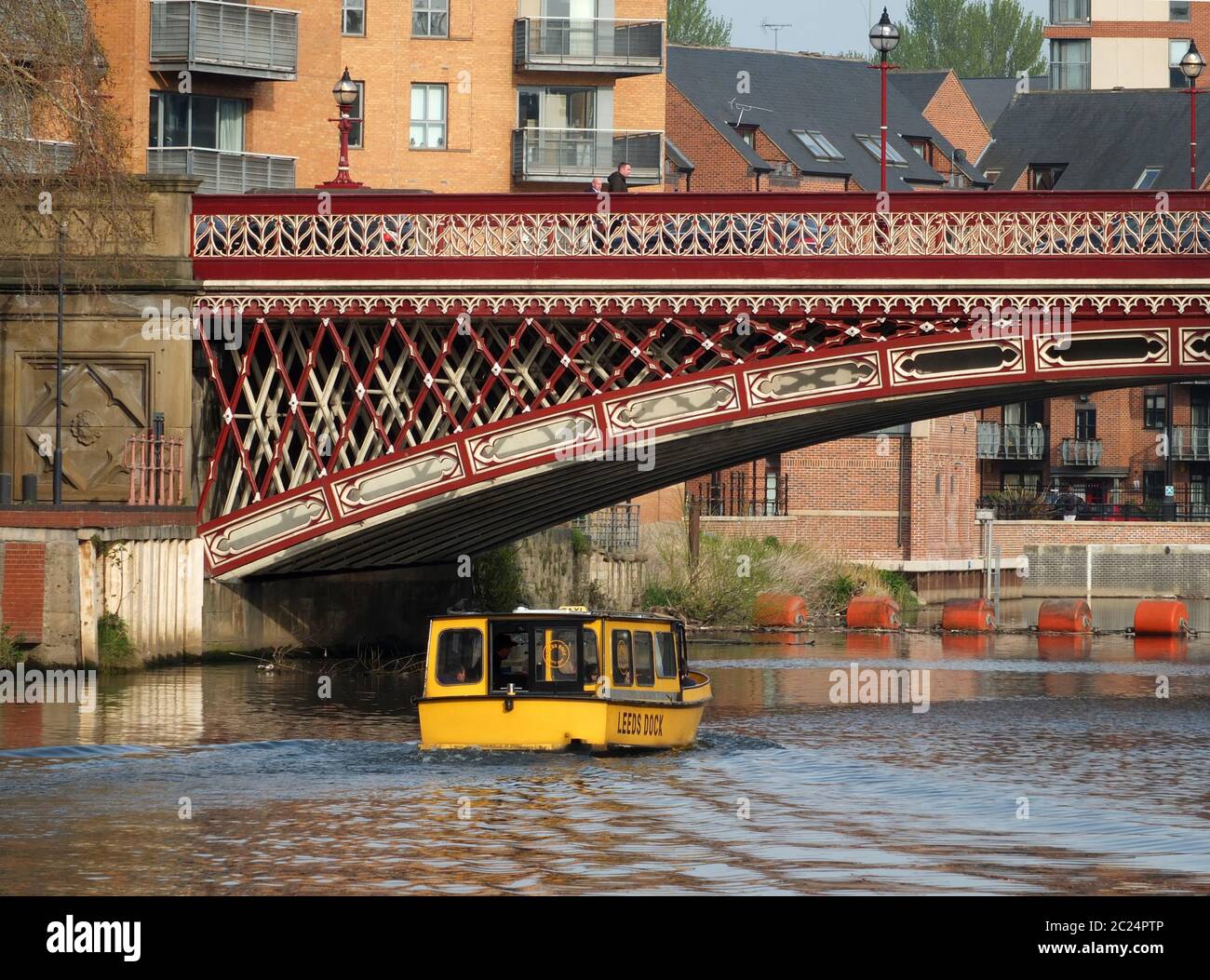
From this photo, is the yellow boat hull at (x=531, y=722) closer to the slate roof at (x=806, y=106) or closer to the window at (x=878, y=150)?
the slate roof at (x=806, y=106)

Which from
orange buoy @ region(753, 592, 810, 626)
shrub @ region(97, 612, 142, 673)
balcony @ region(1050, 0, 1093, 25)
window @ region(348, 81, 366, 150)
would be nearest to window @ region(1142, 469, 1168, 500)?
balcony @ region(1050, 0, 1093, 25)

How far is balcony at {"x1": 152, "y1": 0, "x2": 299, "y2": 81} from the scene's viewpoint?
55678 mm

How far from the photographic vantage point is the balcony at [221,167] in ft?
185

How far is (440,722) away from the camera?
1089 inches

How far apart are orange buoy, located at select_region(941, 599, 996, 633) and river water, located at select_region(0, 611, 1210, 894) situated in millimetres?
19709

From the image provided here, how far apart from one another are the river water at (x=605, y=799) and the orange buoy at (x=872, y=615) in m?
19.8

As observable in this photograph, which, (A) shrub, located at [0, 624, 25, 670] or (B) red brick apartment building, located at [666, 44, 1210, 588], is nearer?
(A) shrub, located at [0, 624, 25, 670]

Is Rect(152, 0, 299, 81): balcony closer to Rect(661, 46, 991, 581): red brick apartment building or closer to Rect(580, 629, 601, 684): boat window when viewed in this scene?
Rect(661, 46, 991, 581): red brick apartment building

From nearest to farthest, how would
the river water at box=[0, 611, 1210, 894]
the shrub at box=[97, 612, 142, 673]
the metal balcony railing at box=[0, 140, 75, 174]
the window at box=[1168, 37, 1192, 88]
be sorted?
the river water at box=[0, 611, 1210, 894], the metal balcony railing at box=[0, 140, 75, 174], the shrub at box=[97, 612, 142, 673], the window at box=[1168, 37, 1192, 88]

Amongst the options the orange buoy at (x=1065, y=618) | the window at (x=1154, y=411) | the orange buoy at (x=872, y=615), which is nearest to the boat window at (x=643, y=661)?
the orange buoy at (x=872, y=615)

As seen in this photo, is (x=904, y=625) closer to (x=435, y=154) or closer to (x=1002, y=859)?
(x=435, y=154)

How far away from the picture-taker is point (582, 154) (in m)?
61.8

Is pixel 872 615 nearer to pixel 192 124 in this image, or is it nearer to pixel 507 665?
pixel 192 124

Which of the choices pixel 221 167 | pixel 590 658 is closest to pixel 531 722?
pixel 590 658
